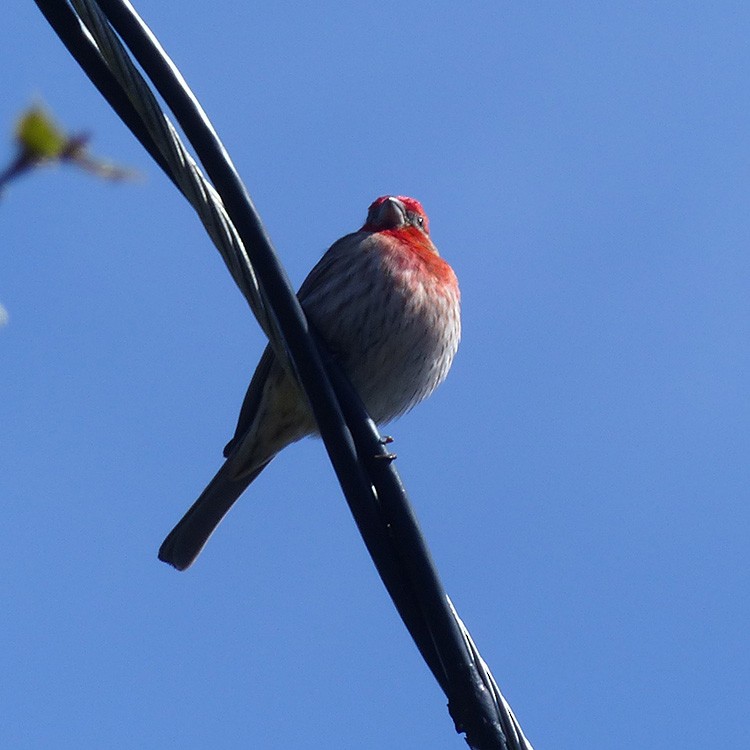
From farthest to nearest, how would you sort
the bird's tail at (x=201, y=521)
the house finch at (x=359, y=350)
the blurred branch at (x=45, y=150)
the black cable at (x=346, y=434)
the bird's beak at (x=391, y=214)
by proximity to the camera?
the bird's beak at (x=391, y=214)
the bird's tail at (x=201, y=521)
the house finch at (x=359, y=350)
the black cable at (x=346, y=434)
the blurred branch at (x=45, y=150)

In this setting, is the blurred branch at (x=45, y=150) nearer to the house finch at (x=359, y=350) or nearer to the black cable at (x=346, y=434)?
the black cable at (x=346, y=434)

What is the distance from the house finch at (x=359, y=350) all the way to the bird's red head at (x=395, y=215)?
81 cm

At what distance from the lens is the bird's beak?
26.5ft

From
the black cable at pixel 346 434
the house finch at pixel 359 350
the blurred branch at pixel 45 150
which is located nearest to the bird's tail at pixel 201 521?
the house finch at pixel 359 350

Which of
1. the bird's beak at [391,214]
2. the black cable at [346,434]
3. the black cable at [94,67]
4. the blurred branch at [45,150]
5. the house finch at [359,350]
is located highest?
the bird's beak at [391,214]

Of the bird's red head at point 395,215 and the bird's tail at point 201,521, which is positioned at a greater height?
the bird's red head at point 395,215

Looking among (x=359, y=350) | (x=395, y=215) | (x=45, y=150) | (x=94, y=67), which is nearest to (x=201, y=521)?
(x=359, y=350)

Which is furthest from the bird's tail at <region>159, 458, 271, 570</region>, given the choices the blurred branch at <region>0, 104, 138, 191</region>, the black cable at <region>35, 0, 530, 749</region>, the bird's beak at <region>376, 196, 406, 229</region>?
the blurred branch at <region>0, 104, 138, 191</region>

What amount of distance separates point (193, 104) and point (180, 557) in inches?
160

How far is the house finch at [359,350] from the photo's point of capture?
6.45 m

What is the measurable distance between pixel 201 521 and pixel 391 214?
2.66 metres

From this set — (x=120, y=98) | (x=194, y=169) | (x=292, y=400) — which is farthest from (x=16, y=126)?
(x=292, y=400)

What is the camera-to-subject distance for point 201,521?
6789 mm

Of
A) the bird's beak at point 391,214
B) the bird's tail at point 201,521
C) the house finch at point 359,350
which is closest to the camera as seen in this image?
the house finch at point 359,350
